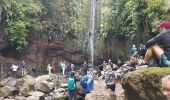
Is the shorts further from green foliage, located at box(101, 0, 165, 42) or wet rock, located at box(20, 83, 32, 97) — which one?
wet rock, located at box(20, 83, 32, 97)

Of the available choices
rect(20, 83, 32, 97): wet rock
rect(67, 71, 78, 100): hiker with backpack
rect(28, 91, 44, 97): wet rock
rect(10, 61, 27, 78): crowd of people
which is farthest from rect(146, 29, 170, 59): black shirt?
rect(10, 61, 27, 78): crowd of people

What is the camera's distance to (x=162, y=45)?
21.2 ft

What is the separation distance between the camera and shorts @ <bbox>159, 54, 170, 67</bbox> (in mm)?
6213

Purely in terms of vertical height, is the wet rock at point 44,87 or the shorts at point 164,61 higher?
the shorts at point 164,61

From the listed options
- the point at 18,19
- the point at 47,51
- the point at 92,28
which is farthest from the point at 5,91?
the point at 92,28

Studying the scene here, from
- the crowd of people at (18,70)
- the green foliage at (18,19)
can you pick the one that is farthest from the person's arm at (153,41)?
the green foliage at (18,19)

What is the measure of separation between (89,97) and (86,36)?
2560 centimetres

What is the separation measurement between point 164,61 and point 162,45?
0.29 metres

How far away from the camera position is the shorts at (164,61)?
245 inches

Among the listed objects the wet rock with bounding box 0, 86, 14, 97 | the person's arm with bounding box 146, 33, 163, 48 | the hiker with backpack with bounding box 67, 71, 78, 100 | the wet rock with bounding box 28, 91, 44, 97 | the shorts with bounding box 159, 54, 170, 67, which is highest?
the person's arm with bounding box 146, 33, 163, 48

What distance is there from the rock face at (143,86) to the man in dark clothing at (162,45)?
1.46 feet

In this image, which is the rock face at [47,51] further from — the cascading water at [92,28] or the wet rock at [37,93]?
the wet rock at [37,93]

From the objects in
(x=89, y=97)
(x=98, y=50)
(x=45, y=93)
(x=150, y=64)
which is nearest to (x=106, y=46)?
(x=98, y=50)

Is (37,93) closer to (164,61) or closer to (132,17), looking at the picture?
(132,17)
